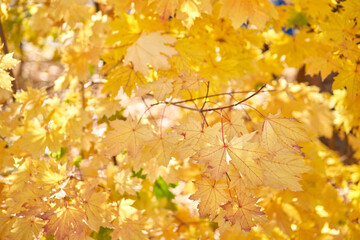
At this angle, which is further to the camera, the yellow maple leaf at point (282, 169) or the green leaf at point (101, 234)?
the green leaf at point (101, 234)

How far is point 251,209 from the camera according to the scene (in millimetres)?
1300

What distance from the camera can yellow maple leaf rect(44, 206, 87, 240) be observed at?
1368mm

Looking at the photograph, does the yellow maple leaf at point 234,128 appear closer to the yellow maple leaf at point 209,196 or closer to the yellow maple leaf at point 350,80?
the yellow maple leaf at point 209,196

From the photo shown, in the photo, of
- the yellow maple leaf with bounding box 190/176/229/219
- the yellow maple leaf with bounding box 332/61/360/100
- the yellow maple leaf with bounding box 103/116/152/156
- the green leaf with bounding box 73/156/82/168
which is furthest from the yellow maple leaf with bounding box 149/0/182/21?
the green leaf with bounding box 73/156/82/168

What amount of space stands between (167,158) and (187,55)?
2.20 feet

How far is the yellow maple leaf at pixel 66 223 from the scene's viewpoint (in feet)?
4.49

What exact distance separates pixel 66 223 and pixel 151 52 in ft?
2.90

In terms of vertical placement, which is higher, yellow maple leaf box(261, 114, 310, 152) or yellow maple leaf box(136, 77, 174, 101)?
yellow maple leaf box(136, 77, 174, 101)

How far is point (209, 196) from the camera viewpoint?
1.35 m

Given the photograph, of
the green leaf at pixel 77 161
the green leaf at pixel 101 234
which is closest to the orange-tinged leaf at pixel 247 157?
the green leaf at pixel 101 234

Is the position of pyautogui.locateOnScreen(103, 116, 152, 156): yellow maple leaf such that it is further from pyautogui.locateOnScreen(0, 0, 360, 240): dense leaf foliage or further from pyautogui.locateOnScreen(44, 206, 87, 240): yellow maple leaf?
pyautogui.locateOnScreen(44, 206, 87, 240): yellow maple leaf

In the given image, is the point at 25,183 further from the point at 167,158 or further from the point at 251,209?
the point at 251,209

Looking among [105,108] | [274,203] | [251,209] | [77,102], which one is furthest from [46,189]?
[274,203]

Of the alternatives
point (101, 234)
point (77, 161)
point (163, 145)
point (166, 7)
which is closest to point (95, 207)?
point (163, 145)
